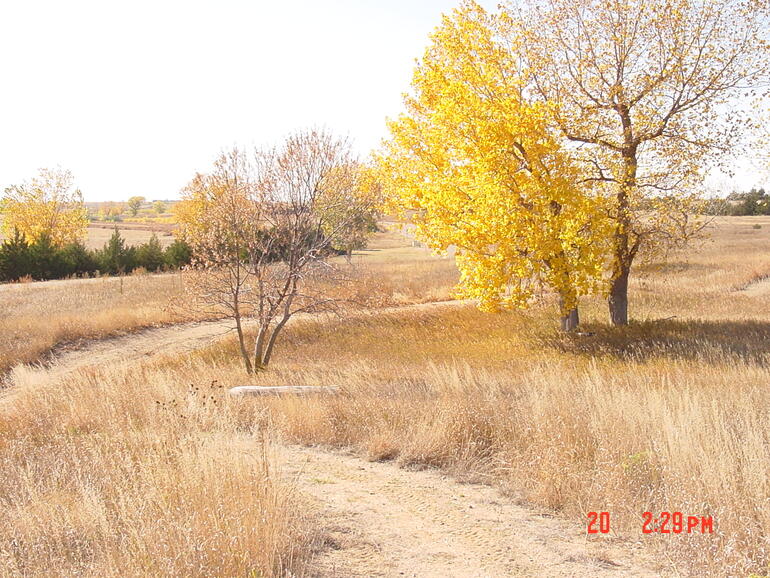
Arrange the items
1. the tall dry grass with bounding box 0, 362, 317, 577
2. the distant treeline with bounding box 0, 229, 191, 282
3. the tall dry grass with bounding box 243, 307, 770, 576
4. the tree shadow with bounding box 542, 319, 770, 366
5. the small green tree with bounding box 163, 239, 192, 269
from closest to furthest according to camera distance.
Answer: the tall dry grass with bounding box 0, 362, 317, 577, the tall dry grass with bounding box 243, 307, 770, 576, the tree shadow with bounding box 542, 319, 770, 366, the distant treeline with bounding box 0, 229, 191, 282, the small green tree with bounding box 163, 239, 192, 269

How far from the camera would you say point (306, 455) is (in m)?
6.98

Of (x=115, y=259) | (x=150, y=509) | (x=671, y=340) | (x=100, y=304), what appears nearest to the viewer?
(x=150, y=509)

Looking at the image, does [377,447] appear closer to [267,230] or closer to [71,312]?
[267,230]

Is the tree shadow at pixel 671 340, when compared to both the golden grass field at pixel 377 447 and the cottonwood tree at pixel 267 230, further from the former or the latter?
the cottonwood tree at pixel 267 230

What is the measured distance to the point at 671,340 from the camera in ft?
48.3

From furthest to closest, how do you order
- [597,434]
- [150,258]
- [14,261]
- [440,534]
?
[150,258]
[14,261]
[597,434]
[440,534]

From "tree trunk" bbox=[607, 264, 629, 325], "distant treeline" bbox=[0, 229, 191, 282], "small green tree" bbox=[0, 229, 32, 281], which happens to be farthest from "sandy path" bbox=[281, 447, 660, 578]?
"small green tree" bbox=[0, 229, 32, 281]

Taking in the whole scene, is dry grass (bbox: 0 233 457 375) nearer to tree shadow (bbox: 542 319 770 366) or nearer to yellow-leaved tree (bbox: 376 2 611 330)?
yellow-leaved tree (bbox: 376 2 611 330)

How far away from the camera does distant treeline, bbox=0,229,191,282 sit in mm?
36647

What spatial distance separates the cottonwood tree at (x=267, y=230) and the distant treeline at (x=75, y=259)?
977 inches
